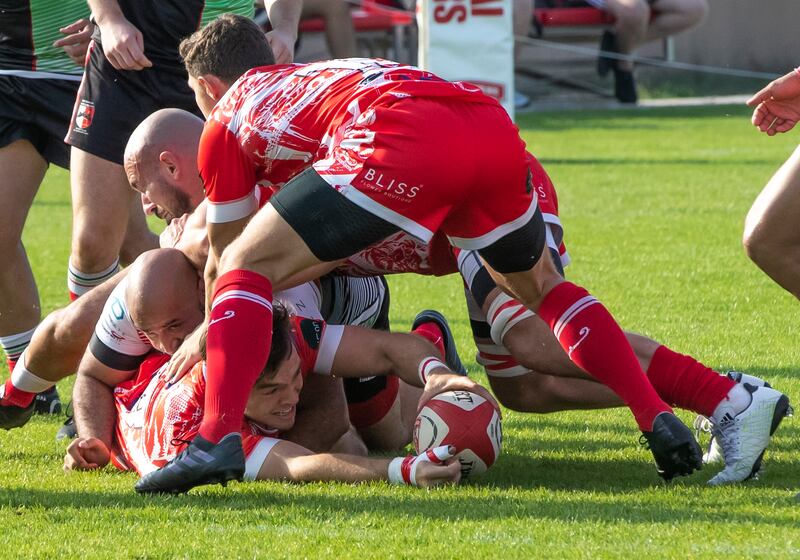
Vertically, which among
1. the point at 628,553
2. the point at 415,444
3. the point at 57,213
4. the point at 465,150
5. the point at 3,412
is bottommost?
the point at 57,213

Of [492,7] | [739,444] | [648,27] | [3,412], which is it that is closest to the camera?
[739,444]

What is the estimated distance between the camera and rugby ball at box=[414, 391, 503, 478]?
13.7 ft

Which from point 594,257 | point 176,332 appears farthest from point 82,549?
point 594,257

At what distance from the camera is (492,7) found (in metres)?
15.2

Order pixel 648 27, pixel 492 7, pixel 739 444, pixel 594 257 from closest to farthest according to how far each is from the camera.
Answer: pixel 739 444 < pixel 594 257 < pixel 492 7 < pixel 648 27

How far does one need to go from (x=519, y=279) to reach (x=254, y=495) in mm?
1013

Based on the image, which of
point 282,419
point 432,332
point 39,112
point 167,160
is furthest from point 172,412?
point 39,112

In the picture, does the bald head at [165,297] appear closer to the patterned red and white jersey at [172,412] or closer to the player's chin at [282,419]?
the patterned red and white jersey at [172,412]

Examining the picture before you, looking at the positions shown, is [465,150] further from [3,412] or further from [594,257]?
[594,257]

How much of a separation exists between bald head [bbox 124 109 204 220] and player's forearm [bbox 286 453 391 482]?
1.11 meters

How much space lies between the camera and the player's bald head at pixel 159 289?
4418 mm

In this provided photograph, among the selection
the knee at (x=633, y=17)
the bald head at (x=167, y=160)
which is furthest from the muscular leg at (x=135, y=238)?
the knee at (x=633, y=17)

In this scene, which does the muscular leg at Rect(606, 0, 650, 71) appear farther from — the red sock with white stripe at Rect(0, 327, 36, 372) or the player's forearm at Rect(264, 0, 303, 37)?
the red sock with white stripe at Rect(0, 327, 36, 372)

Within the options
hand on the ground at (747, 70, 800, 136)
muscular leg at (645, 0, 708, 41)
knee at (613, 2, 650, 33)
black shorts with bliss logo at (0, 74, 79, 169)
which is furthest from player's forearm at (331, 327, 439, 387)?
muscular leg at (645, 0, 708, 41)
